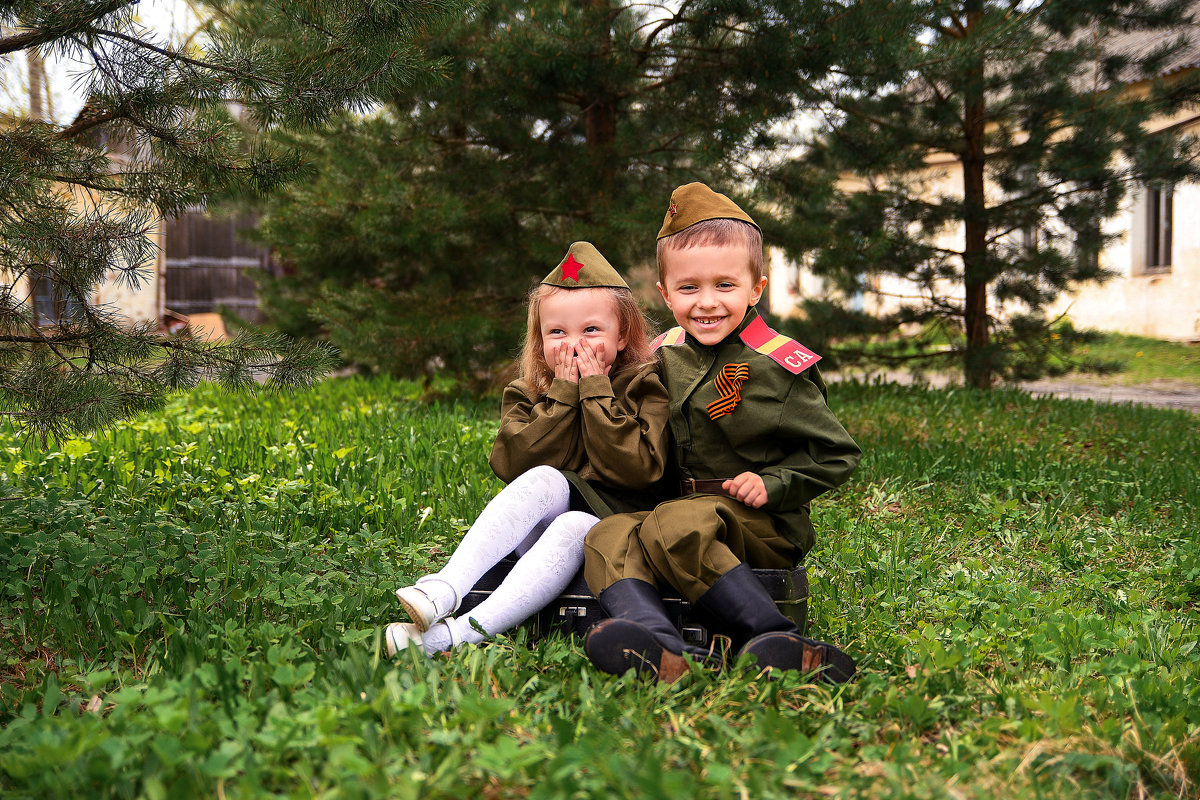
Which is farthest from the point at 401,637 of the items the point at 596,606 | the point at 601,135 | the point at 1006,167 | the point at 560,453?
the point at 1006,167

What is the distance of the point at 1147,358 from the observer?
1503 centimetres

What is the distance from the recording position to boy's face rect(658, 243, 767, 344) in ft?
8.82

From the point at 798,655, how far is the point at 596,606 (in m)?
0.63

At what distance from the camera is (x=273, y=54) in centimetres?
291

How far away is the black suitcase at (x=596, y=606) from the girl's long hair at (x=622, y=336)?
0.62 m

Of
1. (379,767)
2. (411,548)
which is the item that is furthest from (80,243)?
(379,767)

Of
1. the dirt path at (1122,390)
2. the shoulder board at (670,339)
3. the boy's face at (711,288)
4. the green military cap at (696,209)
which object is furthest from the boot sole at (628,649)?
the dirt path at (1122,390)

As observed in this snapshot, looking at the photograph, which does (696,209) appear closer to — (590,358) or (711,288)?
(711,288)

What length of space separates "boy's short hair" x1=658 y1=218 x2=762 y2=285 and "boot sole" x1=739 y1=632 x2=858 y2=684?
110cm

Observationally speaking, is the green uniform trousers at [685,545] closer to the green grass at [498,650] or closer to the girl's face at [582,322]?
the green grass at [498,650]

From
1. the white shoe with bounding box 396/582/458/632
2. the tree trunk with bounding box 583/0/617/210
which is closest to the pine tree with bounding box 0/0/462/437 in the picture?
the white shoe with bounding box 396/582/458/632

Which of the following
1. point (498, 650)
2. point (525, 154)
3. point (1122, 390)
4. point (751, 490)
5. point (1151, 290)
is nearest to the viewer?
point (498, 650)

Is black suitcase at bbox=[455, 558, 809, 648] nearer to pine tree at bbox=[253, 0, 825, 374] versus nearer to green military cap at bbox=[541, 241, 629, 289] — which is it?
green military cap at bbox=[541, 241, 629, 289]

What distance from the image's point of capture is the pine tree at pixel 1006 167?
8.16 metres
